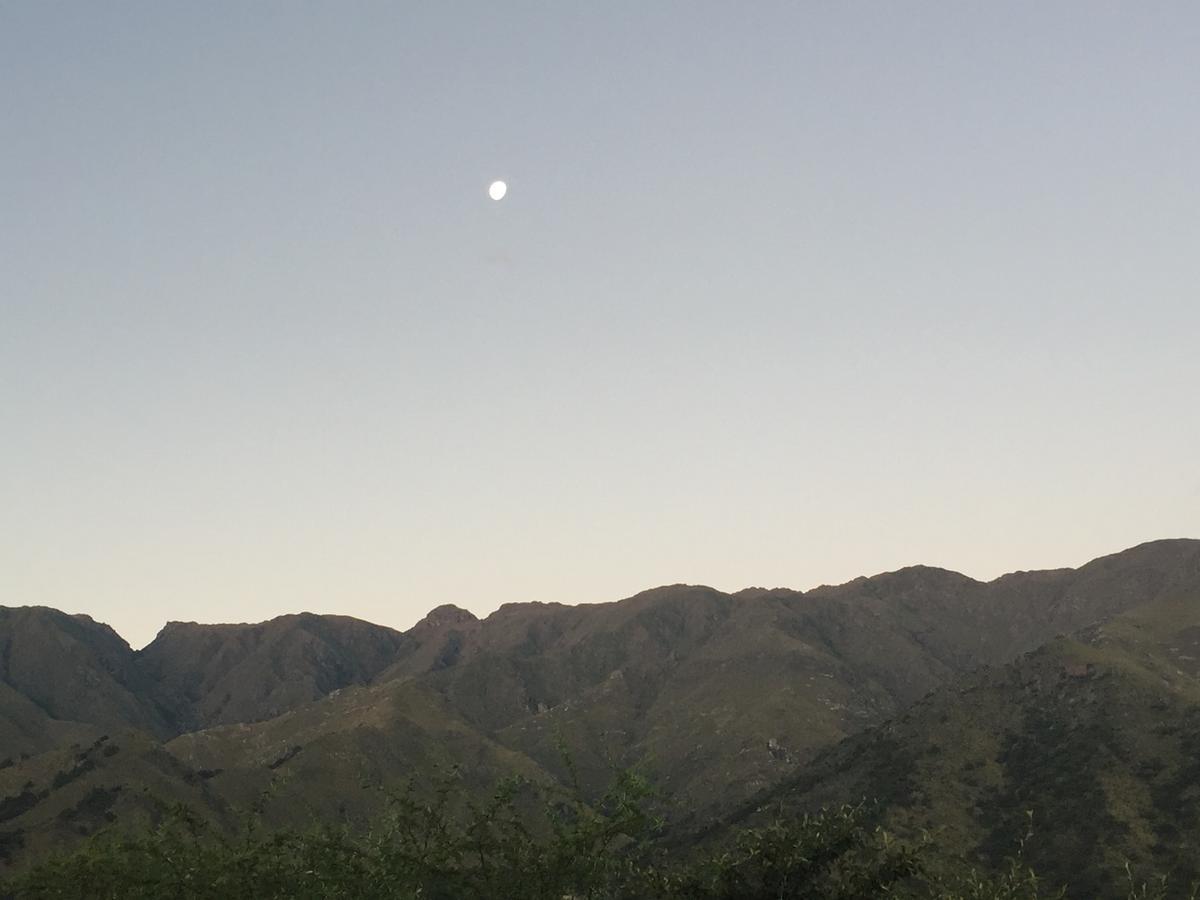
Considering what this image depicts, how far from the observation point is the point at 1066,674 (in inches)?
7003

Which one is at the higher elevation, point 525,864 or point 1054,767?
point 525,864

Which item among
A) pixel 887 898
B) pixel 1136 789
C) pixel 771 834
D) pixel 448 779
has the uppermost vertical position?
pixel 448 779

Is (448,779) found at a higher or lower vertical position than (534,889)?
higher

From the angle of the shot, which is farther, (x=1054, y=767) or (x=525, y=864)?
(x=1054, y=767)

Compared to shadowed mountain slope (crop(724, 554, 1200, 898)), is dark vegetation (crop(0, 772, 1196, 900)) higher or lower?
higher

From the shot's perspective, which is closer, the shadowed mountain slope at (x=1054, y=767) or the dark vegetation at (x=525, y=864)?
the dark vegetation at (x=525, y=864)

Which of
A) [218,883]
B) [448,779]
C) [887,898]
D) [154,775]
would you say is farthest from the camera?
[154,775]

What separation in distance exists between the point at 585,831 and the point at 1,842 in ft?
494

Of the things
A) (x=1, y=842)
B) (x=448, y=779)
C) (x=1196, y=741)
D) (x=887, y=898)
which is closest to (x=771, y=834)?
A: (x=887, y=898)

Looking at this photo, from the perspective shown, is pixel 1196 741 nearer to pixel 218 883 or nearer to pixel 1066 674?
pixel 1066 674

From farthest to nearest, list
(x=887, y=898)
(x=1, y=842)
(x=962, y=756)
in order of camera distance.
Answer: (x=962, y=756) → (x=1, y=842) → (x=887, y=898)

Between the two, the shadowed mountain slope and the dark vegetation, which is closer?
the dark vegetation

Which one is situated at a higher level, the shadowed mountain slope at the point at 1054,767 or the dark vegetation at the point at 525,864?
the dark vegetation at the point at 525,864

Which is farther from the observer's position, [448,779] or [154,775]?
[154,775]
